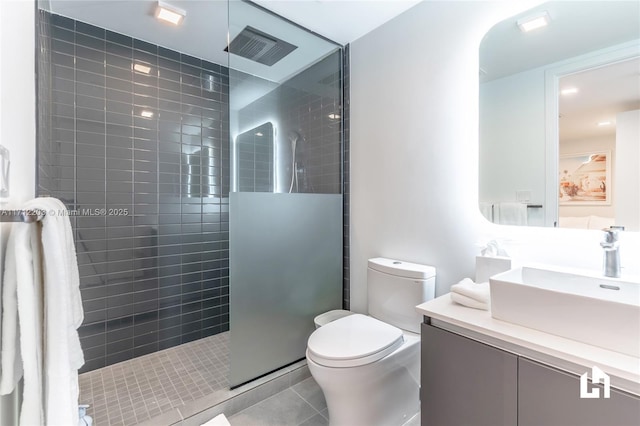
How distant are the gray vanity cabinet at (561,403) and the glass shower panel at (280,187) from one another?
138 centimetres

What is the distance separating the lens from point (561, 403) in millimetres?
854

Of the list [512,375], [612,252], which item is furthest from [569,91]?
[512,375]

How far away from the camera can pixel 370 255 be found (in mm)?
2174

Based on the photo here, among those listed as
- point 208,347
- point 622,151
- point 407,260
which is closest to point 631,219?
point 622,151

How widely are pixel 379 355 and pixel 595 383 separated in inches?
31.2

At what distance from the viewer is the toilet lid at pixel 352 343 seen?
1.36m

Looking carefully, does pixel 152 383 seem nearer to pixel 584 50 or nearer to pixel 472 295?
pixel 472 295

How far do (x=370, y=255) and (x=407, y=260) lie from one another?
0.32 m

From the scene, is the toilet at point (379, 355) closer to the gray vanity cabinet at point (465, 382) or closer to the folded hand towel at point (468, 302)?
the gray vanity cabinet at point (465, 382)

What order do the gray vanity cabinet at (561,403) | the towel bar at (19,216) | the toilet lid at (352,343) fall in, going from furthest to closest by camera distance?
the toilet lid at (352,343), the gray vanity cabinet at (561,403), the towel bar at (19,216)

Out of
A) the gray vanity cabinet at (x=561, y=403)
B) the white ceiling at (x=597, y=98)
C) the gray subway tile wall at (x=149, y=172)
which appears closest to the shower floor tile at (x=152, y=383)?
the gray subway tile wall at (x=149, y=172)

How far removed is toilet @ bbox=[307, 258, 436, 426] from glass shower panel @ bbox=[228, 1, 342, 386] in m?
0.46

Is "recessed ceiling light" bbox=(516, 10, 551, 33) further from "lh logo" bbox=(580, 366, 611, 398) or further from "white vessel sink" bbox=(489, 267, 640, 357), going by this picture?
"lh logo" bbox=(580, 366, 611, 398)

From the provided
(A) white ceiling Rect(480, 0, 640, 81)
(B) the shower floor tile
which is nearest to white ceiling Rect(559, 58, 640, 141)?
(A) white ceiling Rect(480, 0, 640, 81)
